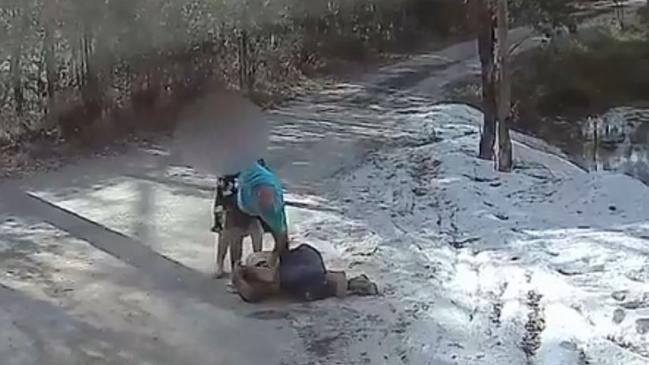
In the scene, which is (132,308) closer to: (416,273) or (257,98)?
(416,273)

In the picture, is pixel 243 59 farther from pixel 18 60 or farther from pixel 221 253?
pixel 221 253

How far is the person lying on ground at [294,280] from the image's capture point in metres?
6.28

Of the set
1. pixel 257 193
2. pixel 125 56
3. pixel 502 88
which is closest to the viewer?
pixel 257 193

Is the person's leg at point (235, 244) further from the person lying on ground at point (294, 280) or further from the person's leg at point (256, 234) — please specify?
the person lying on ground at point (294, 280)

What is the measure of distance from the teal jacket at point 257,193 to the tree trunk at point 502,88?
439 cm

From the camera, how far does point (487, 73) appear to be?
1078 centimetres

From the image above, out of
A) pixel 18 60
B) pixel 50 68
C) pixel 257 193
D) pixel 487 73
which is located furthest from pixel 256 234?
pixel 50 68

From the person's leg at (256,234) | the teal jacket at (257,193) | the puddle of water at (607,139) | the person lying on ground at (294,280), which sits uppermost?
the teal jacket at (257,193)

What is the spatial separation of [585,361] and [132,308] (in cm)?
286

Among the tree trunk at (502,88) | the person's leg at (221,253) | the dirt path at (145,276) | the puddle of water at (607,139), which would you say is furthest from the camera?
the puddle of water at (607,139)

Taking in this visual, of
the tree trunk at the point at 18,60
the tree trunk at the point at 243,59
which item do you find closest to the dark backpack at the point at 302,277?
the tree trunk at the point at 18,60

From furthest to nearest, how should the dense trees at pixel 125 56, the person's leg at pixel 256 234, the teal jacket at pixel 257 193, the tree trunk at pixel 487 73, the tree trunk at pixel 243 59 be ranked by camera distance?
the tree trunk at pixel 243 59 → the dense trees at pixel 125 56 → the tree trunk at pixel 487 73 → the person's leg at pixel 256 234 → the teal jacket at pixel 257 193

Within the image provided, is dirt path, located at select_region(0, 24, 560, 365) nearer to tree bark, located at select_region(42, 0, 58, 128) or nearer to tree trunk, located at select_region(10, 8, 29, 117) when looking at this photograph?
tree bark, located at select_region(42, 0, 58, 128)

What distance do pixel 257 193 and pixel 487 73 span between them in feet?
17.1
